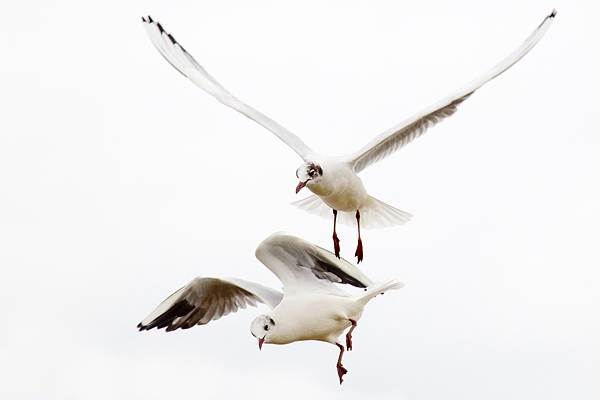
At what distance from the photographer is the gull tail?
8961mm

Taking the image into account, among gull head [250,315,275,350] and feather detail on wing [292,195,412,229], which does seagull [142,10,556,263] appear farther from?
gull head [250,315,275,350]

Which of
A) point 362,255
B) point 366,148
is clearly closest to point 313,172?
point 366,148

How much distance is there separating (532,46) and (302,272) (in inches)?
90.4

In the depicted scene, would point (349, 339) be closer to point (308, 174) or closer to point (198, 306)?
point (308, 174)

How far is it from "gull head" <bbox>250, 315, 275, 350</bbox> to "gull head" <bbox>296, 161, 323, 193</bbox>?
0.91 m

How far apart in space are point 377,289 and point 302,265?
74 centimetres

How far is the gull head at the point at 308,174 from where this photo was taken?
9125 millimetres

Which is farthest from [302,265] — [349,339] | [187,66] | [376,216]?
[187,66]

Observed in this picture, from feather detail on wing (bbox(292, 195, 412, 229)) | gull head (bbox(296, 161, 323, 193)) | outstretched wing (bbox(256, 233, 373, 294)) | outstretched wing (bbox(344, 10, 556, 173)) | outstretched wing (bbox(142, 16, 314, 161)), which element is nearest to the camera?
gull head (bbox(296, 161, 323, 193))

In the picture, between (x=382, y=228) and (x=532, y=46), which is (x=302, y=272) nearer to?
(x=382, y=228)

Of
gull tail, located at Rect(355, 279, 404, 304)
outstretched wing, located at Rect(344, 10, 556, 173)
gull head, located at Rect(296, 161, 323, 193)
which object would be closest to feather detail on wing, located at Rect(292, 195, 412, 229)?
outstretched wing, located at Rect(344, 10, 556, 173)

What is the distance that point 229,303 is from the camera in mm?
10570

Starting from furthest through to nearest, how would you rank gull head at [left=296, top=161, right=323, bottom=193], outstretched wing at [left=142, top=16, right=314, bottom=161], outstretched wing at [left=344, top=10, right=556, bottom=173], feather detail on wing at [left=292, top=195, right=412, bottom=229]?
1. feather detail on wing at [left=292, top=195, right=412, bottom=229]
2. outstretched wing at [left=142, top=16, right=314, bottom=161]
3. outstretched wing at [left=344, top=10, right=556, bottom=173]
4. gull head at [left=296, top=161, right=323, bottom=193]

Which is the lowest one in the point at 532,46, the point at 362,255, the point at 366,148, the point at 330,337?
the point at 330,337
